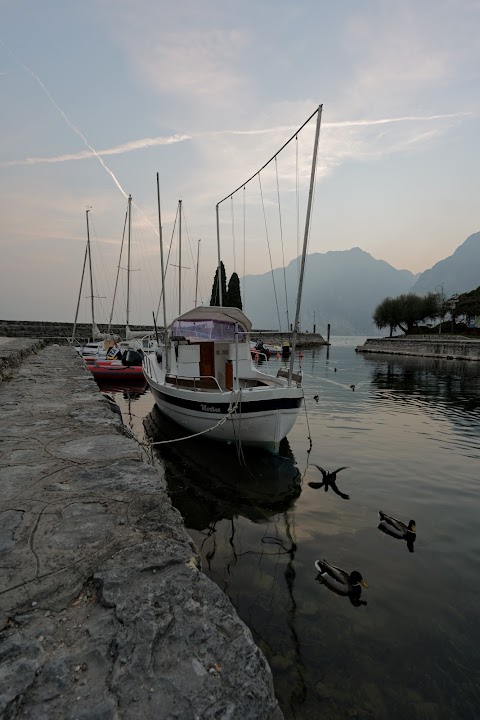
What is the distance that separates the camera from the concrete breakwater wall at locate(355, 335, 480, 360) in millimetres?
55744

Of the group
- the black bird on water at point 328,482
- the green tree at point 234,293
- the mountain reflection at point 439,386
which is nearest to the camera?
the black bird on water at point 328,482

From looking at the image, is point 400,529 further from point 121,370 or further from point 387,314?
point 387,314

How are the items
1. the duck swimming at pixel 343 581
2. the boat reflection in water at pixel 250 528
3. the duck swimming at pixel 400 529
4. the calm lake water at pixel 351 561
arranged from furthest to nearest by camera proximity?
the duck swimming at pixel 400 529
the duck swimming at pixel 343 581
the boat reflection in water at pixel 250 528
the calm lake water at pixel 351 561

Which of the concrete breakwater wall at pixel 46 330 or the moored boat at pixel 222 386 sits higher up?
the concrete breakwater wall at pixel 46 330

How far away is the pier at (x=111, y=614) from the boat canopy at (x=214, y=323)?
9.33 metres

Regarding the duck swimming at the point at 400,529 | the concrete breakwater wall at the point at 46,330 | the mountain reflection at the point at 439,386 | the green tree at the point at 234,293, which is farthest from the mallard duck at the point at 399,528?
the green tree at the point at 234,293

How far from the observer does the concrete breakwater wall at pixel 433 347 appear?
55744 millimetres

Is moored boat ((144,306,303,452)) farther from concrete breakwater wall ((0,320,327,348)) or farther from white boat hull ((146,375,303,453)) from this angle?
concrete breakwater wall ((0,320,327,348))

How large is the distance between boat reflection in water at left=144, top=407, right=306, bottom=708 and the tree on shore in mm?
83227

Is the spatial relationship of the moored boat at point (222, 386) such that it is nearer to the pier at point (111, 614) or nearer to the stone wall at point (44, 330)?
the pier at point (111, 614)

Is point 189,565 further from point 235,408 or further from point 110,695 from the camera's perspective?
point 235,408

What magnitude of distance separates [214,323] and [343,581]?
9415mm

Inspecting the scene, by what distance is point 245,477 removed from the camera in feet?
31.7

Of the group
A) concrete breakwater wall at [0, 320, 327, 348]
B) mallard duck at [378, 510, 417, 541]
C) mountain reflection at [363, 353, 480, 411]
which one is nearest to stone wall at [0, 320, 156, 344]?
concrete breakwater wall at [0, 320, 327, 348]
